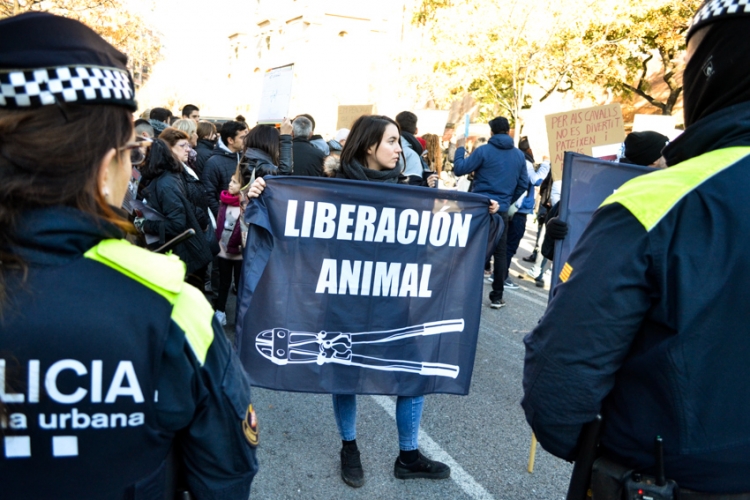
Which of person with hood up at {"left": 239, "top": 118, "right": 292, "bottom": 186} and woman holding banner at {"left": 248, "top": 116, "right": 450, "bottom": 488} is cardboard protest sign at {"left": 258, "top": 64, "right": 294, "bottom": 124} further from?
woman holding banner at {"left": 248, "top": 116, "right": 450, "bottom": 488}

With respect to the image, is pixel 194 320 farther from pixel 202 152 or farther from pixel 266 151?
pixel 202 152

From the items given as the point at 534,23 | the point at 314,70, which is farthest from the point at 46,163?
the point at 314,70

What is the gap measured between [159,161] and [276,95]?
1693 mm

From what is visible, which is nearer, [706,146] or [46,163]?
[46,163]

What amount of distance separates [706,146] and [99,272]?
136 cm

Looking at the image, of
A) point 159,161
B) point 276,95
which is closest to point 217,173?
point 276,95

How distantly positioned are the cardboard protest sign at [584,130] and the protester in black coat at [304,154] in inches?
95.2

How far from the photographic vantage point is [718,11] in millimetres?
1371

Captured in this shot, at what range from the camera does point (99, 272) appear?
1.10 meters

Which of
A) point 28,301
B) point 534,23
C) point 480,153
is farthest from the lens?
point 534,23

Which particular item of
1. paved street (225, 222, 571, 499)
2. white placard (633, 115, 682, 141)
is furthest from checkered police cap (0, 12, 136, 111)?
white placard (633, 115, 682, 141)

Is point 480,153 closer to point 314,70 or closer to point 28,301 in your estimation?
point 28,301

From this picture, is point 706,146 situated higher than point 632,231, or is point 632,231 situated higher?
point 706,146

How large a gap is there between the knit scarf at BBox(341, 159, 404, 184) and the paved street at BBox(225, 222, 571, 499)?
1.62 m
